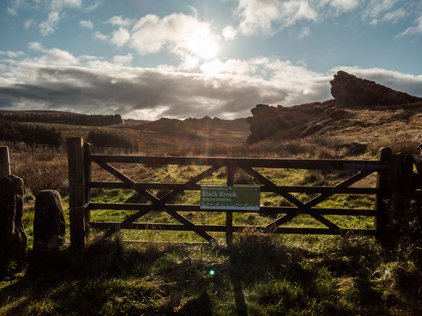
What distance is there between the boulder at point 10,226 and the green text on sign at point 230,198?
3467mm

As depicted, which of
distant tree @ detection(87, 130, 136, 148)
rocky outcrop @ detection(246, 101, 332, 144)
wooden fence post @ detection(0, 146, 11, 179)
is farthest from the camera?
distant tree @ detection(87, 130, 136, 148)

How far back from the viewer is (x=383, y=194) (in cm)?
729

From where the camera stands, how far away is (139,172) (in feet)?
75.7

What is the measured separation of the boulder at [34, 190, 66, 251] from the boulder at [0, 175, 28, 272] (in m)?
0.27

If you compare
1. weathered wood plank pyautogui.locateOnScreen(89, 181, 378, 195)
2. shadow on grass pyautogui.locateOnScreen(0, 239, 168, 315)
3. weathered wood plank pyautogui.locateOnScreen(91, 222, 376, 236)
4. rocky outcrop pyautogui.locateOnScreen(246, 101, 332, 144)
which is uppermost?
rocky outcrop pyautogui.locateOnScreen(246, 101, 332, 144)

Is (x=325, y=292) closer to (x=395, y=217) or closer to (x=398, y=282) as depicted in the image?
(x=398, y=282)

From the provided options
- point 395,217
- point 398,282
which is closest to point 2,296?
point 398,282

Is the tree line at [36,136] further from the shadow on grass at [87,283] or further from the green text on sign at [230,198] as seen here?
the green text on sign at [230,198]

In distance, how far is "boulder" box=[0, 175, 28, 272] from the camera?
6262mm

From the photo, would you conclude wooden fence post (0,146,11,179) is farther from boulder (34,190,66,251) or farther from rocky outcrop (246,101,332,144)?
rocky outcrop (246,101,332,144)

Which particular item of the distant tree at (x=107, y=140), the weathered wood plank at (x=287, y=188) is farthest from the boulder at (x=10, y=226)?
the distant tree at (x=107, y=140)

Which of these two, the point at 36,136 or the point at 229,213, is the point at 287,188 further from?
the point at 36,136

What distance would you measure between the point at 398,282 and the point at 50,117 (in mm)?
180126

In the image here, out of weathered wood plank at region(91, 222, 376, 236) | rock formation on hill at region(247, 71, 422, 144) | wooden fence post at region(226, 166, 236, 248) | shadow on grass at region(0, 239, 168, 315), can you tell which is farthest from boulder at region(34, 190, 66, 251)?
rock formation on hill at region(247, 71, 422, 144)
